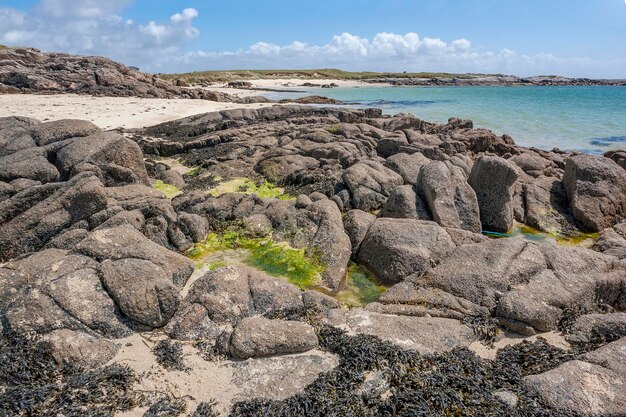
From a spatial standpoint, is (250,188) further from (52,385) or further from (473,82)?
(473,82)

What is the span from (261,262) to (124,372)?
13.5 ft

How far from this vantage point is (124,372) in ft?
18.0

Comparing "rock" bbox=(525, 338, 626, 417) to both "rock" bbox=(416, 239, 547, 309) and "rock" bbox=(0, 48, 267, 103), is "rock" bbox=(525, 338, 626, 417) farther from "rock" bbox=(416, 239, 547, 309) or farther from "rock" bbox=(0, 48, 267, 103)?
"rock" bbox=(0, 48, 267, 103)

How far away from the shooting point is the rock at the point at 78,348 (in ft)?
18.3

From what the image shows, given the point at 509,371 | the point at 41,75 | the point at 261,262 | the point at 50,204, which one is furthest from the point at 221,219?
the point at 41,75

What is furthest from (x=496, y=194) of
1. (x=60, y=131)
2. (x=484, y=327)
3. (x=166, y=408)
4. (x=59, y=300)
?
(x=60, y=131)

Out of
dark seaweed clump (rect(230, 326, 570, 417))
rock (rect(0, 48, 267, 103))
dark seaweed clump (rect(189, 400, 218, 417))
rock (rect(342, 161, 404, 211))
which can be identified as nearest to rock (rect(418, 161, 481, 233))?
rock (rect(342, 161, 404, 211))

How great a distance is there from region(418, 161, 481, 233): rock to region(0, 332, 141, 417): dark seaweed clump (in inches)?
316

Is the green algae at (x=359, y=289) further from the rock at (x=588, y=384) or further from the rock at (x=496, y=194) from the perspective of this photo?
the rock at (x=496, y=194)

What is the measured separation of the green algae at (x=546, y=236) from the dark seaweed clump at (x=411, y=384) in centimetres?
571

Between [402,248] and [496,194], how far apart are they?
4808 mm

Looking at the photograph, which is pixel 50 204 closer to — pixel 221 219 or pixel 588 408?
pixel 221 219

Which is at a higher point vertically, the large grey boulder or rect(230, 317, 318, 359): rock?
the large grey boulder

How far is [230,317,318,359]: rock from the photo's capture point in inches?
231
